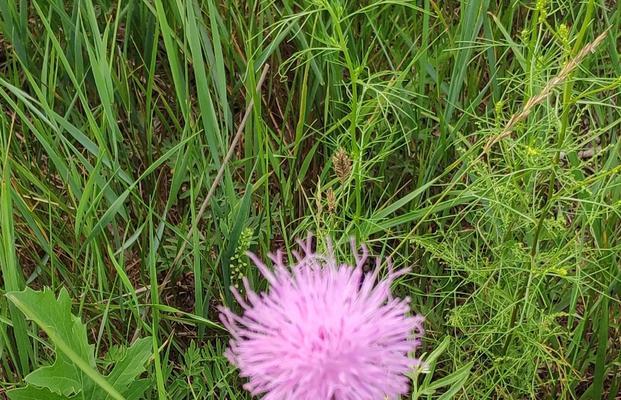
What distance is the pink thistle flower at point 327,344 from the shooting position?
77cm

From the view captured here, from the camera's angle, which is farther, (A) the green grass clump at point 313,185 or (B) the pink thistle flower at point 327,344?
(A) the green grass clump at point 313,185

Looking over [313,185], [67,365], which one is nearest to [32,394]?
[67,365]

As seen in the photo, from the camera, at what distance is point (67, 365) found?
3.89ft

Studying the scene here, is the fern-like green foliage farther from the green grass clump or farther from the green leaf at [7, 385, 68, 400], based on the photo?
the green grass clump

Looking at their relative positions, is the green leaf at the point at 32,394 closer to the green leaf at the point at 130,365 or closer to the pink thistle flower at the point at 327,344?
the green leaf at the point at 130,365

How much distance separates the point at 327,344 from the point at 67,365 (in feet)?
1.83

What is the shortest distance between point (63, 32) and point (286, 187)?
2.32 ft

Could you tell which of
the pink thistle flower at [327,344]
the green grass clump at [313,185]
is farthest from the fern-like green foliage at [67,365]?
the pink thistle flower at [327,344]

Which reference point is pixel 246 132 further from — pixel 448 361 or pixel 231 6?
pixel 448 361

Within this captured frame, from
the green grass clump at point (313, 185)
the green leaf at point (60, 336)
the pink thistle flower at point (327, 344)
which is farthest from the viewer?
the green grass clump at point (313, 185)

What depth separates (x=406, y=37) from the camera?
1.79m

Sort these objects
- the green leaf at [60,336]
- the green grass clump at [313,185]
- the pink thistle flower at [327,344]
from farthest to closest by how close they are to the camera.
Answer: the green grass clump at [313,185], the green leaf at [60,336], the pink thistle flower at [327,344]

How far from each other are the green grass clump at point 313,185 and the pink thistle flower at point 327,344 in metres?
0.43

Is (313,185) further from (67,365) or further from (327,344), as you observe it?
(327,344)
